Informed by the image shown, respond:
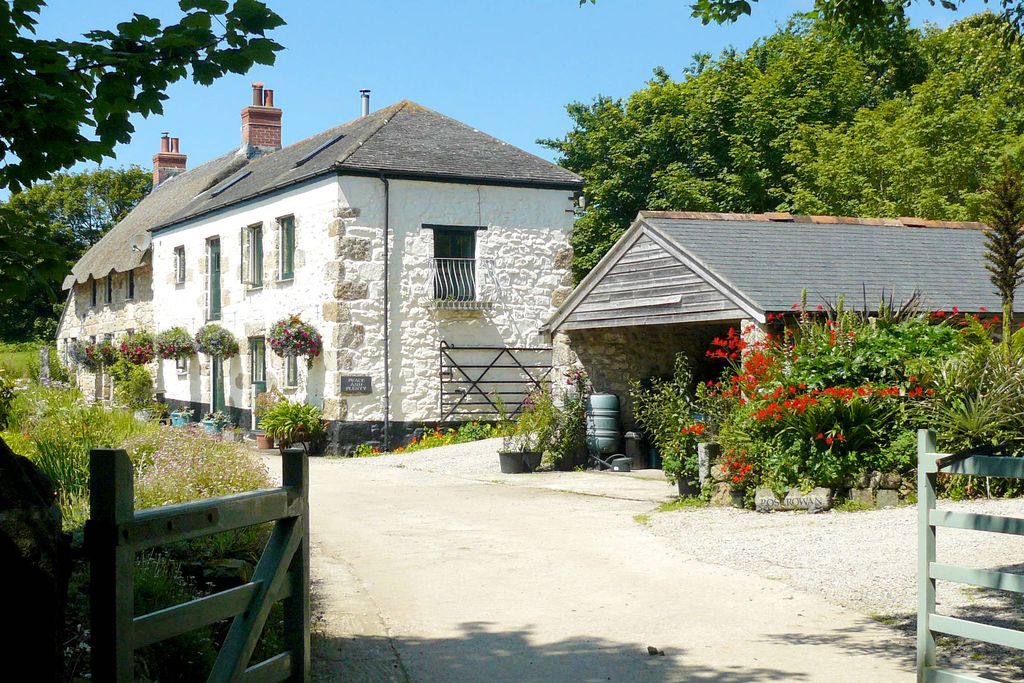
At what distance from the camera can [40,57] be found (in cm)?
483

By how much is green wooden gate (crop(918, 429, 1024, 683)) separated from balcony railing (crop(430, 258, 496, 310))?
17883 millimetres

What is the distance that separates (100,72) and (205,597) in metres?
2.48

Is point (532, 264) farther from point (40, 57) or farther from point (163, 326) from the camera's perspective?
point (40, 57)

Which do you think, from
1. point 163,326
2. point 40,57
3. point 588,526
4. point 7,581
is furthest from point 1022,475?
point 163,326

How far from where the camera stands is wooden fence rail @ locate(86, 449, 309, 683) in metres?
3.41

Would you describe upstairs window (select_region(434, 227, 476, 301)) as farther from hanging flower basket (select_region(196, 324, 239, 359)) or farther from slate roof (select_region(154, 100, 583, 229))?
hanging flower basket (select_region(196, 324, 239, 359))

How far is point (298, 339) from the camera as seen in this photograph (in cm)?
2203

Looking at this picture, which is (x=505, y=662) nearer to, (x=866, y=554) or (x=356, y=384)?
(x=866, y=554)

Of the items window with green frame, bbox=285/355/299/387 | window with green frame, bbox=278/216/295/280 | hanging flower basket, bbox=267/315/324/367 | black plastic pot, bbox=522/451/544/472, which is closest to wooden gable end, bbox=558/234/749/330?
black plastic pot, bbox=522/451/544/472

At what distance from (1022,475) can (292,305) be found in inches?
778

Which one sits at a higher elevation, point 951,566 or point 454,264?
point 454,264

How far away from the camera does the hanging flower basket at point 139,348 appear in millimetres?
29734

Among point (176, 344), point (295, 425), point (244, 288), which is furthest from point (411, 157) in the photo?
point (176, 344)

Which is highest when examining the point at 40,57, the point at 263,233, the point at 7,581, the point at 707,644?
the point at 263,233
